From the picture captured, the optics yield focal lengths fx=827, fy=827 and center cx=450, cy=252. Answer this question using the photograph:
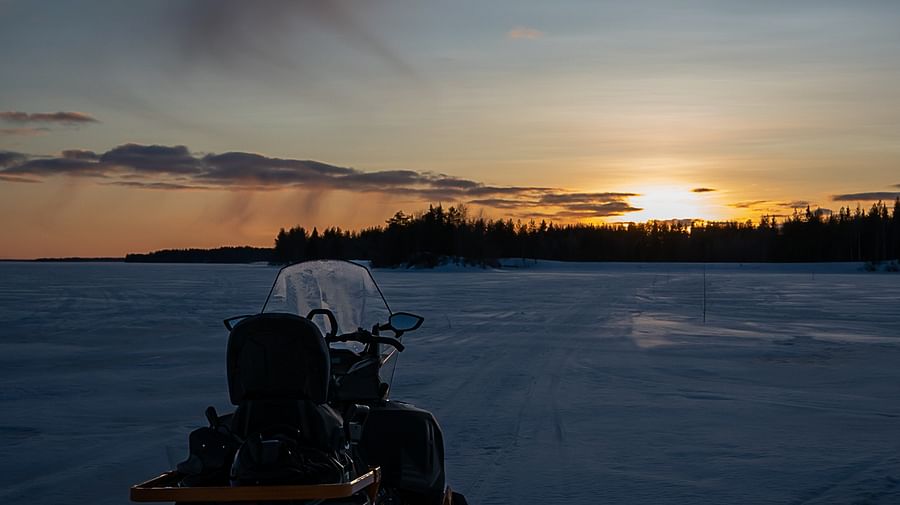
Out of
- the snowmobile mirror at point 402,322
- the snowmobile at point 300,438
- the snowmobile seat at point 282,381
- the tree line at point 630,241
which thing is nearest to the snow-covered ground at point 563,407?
the snowmobile mirror at point 402,322

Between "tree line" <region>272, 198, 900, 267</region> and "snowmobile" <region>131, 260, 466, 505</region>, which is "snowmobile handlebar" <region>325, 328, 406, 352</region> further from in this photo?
"tree line" <region>272, 198, 900, 267</region>

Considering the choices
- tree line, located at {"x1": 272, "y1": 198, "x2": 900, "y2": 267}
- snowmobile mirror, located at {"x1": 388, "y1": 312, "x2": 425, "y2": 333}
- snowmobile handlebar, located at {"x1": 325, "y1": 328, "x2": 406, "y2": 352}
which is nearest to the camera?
snowmobile handlebar, located at {"x1": 325, "y1": 328, "x2": 406, "y2": 352}

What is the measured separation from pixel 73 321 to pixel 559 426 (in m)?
14.7

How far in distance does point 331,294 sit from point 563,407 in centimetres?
411

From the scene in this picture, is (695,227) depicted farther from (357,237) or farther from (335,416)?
(335,416)

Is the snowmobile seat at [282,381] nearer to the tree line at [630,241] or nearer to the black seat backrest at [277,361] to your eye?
the black seat backrest at [277,361]

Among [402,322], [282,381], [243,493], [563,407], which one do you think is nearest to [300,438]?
[282,381]

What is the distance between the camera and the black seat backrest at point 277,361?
294cm

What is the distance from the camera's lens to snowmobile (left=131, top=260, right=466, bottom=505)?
2.61 meters

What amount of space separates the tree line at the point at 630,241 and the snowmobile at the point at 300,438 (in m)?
58.3

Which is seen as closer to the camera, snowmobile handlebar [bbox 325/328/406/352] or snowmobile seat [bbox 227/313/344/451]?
snowmobile seat [bbox 227/313/344/451]

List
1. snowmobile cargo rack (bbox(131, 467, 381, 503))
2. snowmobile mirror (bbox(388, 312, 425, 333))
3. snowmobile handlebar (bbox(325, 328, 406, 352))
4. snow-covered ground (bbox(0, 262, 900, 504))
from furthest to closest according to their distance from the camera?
snow-covered ground (bbox(0, 262, 900, 504)), snowmobile mirror (bbox(388, 312, 425, 333)), snowmobile handlebar (bbox(325, 328, 406, 352)), snowmobile cargo rack (bbox(131, 467, 381, 503))

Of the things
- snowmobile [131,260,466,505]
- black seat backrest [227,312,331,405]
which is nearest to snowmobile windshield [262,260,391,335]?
snowmobile [131,260,466,505]

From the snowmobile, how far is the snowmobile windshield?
0.46 metres
